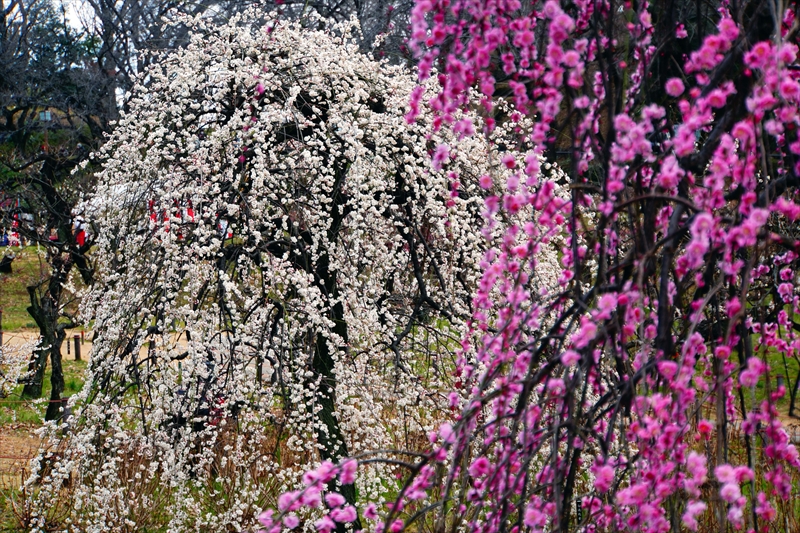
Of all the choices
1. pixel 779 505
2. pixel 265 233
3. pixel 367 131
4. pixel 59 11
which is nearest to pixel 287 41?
pixel 367 131

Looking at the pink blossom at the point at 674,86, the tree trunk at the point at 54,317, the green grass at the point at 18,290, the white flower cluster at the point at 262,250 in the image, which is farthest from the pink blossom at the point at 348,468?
the green grass at the point at 18,290

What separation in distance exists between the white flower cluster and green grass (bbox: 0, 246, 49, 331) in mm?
10734

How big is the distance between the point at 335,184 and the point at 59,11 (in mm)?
17325

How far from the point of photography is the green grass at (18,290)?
14.2m

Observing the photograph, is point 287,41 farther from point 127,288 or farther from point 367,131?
point 127,288

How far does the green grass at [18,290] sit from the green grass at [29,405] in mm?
4104

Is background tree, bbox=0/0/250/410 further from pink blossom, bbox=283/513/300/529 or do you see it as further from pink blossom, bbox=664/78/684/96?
pink blossom, bbox=664/78/684/96

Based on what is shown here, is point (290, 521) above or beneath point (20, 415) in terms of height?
above

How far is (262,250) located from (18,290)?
48.7ft

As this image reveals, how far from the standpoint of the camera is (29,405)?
802 cm

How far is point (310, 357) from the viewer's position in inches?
143

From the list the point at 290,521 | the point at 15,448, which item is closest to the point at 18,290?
the point at 15,448

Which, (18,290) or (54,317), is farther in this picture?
(18,290)

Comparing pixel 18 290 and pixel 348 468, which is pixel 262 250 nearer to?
pixel 348 468
